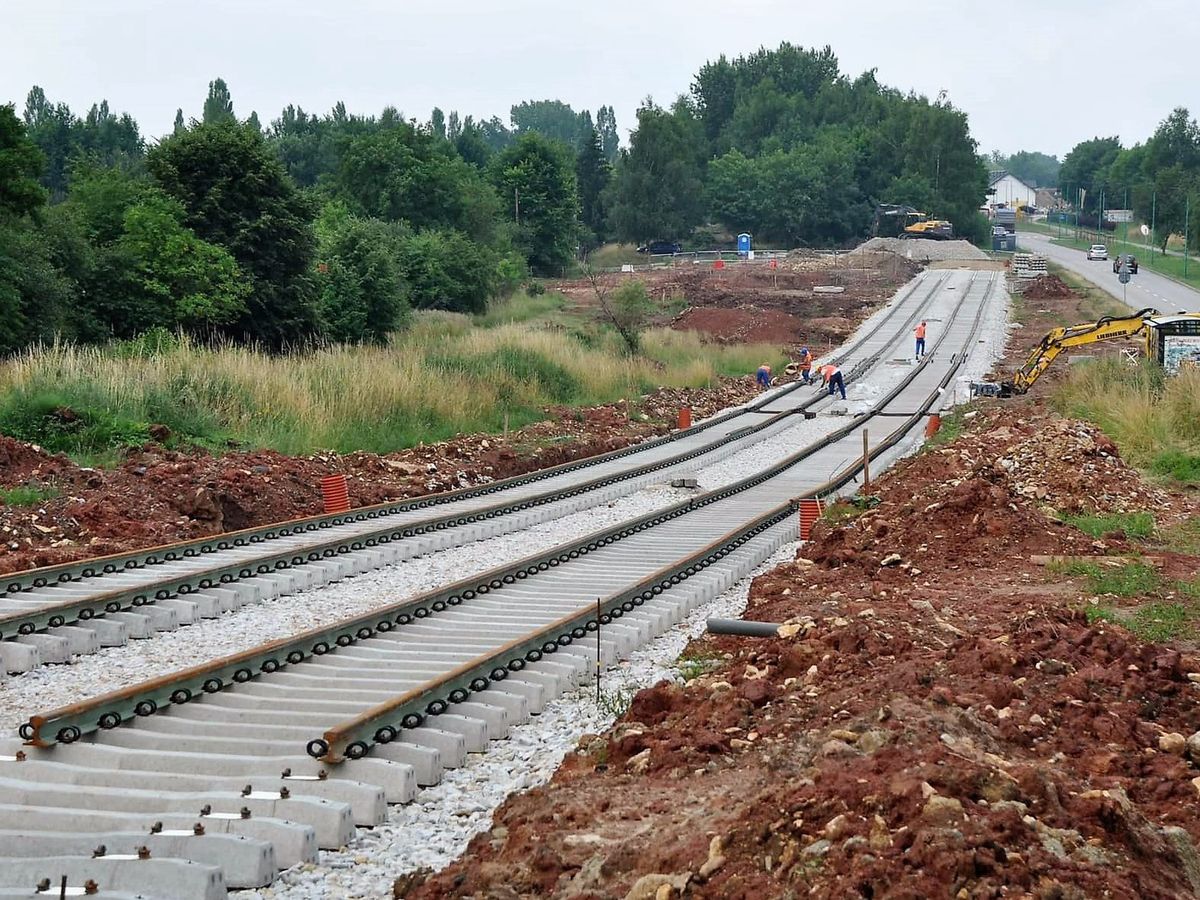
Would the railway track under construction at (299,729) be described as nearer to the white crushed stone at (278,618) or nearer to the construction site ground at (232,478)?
the white crushed stone at (278,618)

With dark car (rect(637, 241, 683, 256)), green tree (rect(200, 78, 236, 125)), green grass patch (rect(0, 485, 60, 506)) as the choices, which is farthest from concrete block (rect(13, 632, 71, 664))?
green tree (rect(200, 78, 236, 125))

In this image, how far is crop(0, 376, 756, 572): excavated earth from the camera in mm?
15281

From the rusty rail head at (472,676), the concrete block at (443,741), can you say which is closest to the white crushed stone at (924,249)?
the rusty rail head at (472,676)

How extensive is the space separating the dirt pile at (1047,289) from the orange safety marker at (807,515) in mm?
55234

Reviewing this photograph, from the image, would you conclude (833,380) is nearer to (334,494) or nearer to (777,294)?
(334,494)

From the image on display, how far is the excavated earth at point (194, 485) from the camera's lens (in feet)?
50.1

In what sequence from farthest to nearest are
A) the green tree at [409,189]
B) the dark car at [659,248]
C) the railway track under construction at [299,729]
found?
1. the dark car at [659,248]
2. the green tree at [409,189]
3. the railway track under construction at [299,729]

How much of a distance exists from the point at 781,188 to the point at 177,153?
81880mm

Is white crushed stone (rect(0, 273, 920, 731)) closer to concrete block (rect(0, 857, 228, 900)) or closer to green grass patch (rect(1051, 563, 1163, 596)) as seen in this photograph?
concrete block (rect(0, 857, 228, 900))

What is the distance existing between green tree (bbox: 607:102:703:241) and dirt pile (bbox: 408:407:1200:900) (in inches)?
4023

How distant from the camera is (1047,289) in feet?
234

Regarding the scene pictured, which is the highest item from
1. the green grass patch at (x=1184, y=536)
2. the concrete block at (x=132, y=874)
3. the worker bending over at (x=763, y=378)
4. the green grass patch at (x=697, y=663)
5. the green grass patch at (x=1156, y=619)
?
the concrete block at (x=132, y=874)

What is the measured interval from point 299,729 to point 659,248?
102667 millimetres

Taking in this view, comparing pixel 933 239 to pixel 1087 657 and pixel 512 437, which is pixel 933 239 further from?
pixel 1087 657
